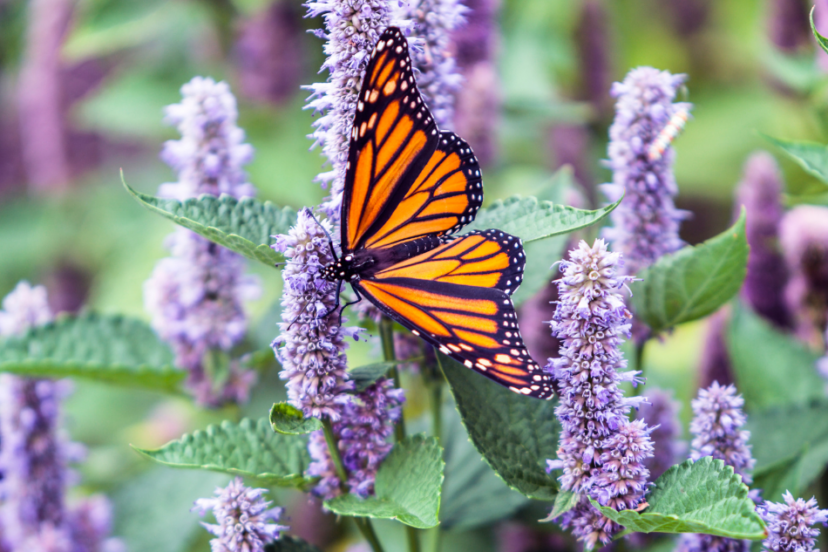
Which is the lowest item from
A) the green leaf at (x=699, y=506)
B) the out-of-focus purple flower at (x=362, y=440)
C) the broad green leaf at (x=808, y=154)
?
the green leaf at (x=699, y=506)

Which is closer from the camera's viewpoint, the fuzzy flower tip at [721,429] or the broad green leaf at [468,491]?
the fuzzy flower tip at [721,429]

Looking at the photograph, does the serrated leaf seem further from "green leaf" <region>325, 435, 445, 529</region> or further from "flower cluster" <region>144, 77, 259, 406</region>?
"flower cluster" <region>144, 77, 259, 406</region>

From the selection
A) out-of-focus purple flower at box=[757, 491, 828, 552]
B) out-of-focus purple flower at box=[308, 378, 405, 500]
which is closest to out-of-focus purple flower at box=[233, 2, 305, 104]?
out-of-focus purple flower at box=[308, 378, 405, 500]

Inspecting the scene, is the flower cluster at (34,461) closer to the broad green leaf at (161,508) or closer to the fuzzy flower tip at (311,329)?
the broad green leaf at (161,508)

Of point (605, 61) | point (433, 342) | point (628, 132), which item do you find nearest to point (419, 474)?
point (433, 342)

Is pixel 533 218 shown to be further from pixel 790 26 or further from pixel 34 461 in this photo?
pixel 790 26

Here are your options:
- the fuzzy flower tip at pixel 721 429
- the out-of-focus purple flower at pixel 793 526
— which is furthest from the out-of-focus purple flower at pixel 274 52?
the out-of-focus purple flower at pixel 793 526

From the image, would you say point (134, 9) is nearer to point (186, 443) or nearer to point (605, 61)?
point (605, 61)
